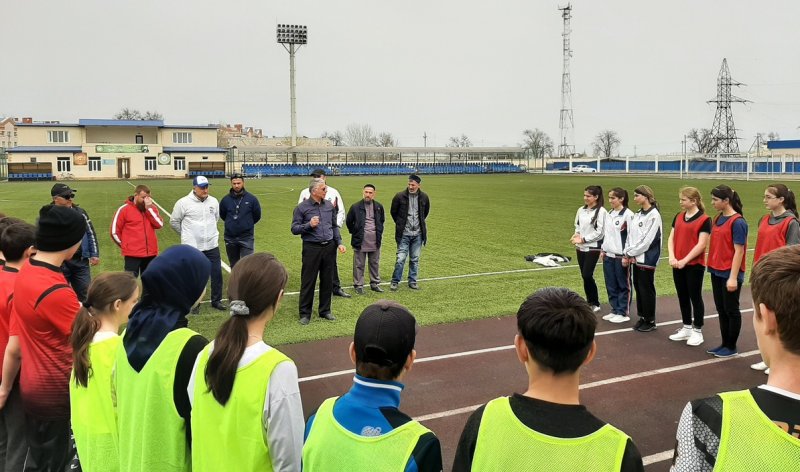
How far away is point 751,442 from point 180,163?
261 ft

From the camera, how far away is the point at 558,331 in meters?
1.88

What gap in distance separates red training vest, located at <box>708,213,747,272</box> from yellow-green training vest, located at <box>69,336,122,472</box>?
21.0ft

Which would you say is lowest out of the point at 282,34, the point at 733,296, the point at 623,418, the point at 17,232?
the point at 623,418

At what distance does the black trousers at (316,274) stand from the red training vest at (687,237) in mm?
4666

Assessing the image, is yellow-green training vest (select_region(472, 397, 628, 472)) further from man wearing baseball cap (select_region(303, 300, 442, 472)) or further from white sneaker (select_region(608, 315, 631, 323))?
white sneaker (select_region(608, 315, 631, 323))

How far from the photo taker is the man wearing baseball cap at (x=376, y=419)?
1.87m

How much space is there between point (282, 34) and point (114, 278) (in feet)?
297

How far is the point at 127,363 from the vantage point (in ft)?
8.33

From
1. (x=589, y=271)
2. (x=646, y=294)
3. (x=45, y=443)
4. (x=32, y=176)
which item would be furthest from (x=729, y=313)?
(x=32, y=176)

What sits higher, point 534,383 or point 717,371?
point 534,383

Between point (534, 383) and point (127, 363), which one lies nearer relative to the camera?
point (534, 383)

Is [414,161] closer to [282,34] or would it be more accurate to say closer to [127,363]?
[282,34]

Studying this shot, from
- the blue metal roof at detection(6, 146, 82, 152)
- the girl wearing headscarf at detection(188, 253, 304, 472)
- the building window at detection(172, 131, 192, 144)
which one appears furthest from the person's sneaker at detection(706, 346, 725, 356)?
the building window at detection(172, 131, 192, 144)

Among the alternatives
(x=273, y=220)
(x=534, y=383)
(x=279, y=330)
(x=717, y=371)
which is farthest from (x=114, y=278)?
(x=273, y=220)
